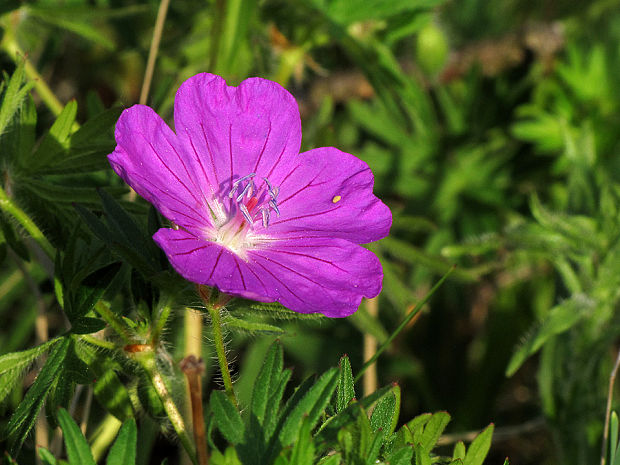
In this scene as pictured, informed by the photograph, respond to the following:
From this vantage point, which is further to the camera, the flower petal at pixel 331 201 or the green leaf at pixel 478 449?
the flower petal at pixel 331 201

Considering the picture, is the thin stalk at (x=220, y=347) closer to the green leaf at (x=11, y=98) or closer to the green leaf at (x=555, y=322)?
the green leaf at (x=11, y=98)

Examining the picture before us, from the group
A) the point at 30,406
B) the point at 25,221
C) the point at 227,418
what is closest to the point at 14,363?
the point at 30,406

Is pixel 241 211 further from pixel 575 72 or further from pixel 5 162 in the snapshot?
pixel 575 72

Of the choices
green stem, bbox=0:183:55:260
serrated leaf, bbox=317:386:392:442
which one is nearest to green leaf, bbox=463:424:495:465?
serrated leaf, bbox=317:386:392:442

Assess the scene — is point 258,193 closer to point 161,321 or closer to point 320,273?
point 320,273

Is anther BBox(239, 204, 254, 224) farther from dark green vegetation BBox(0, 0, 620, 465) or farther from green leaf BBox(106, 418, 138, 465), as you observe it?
green leaf BBox(106, 418, 138, 465)

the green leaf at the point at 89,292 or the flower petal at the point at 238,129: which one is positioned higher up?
the flower petal at the point at 238,129

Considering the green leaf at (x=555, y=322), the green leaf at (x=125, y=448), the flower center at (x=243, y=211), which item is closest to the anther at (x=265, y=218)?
the flower center at (x=243, y=211)

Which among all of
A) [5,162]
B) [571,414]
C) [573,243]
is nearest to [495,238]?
[573,243]
